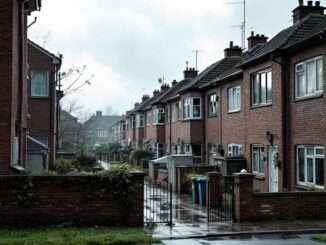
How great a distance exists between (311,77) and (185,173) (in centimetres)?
920

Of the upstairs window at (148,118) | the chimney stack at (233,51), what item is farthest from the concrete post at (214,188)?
the upstairs window at (148,118)

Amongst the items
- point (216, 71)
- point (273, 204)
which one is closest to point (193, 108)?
point (216, 71)

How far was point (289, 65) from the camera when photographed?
63.3 ft

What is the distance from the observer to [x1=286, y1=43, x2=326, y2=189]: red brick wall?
1681 centimetres

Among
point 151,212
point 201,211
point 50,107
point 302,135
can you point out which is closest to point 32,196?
point 151,212

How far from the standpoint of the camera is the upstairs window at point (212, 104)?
100ft

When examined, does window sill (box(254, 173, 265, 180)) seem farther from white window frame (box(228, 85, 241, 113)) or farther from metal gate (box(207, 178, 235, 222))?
white window frame (box(228, 85, 241, 113))

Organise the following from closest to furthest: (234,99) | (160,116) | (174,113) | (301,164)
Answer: (301,164) → (234,99) → (174,113) → (160,116)

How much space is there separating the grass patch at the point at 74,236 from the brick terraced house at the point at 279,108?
7.85 m

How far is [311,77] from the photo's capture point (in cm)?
1775

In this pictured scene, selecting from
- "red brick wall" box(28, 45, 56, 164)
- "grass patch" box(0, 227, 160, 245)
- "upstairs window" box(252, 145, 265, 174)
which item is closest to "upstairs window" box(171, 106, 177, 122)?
"red brick wall" box(28, 45, 56, 164)

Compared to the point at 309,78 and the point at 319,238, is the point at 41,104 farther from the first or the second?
the point at 319,238

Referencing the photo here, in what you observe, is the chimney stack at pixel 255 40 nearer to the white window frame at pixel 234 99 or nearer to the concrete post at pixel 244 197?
the white window frame at pixel 234 99

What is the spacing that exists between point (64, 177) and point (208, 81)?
2056 centimetres
